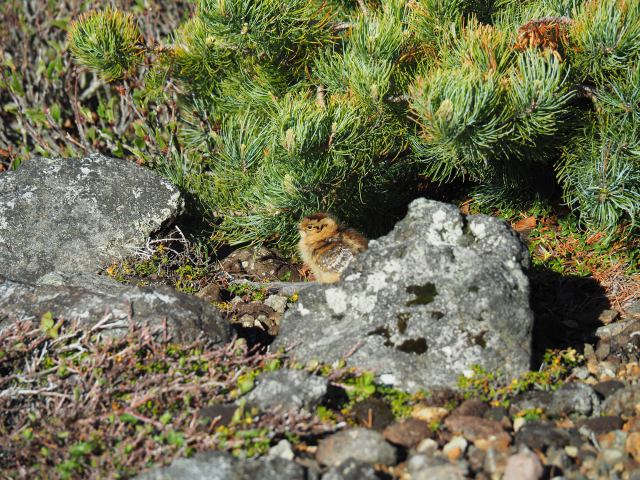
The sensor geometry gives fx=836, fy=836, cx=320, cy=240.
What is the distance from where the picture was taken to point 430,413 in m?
4.27

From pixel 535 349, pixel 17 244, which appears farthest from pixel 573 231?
pixel 17 244

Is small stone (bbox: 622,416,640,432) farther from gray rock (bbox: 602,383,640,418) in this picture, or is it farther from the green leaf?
the green leaf

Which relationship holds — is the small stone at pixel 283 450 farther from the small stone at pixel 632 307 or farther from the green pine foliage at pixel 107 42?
the green pine foliage at pixel 107 42

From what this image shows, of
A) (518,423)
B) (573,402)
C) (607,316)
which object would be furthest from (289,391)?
(607,316)

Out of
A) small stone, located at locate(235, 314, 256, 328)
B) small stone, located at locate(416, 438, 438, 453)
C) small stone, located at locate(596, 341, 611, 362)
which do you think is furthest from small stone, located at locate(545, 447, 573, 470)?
small stone, located at locate(235, 314, 256, 328)

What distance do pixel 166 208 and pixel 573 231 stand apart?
3.18 metres

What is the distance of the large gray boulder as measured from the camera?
14.6 ft

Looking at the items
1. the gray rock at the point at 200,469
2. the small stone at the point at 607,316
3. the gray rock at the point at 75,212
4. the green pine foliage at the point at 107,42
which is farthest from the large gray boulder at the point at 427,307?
the green pine foliage at the point at 107,42

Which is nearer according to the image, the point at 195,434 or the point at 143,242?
the point at 195,434

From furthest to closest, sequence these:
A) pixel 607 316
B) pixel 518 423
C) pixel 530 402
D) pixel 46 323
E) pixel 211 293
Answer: pixel 211 293 → pixel 607 316 → pixel 46 323 → pixel 530 402 → pixel 518 423

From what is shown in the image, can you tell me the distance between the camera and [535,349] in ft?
16.3

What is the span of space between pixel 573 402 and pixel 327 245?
1.94 metres

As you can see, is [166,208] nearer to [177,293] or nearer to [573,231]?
[177,293]

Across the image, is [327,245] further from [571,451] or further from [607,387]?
[571,451]
